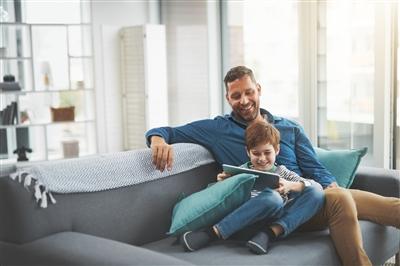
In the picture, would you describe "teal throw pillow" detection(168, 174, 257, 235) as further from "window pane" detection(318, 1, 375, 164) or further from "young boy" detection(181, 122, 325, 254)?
"window pane" detection(318, 1, 375, 164)

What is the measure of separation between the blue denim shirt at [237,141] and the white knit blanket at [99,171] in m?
0.09

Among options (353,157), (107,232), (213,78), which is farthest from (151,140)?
(213,78)

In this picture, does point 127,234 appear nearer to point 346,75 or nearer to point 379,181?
point 379,181

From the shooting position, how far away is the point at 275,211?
226 centimetres

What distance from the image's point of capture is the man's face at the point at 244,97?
275cm

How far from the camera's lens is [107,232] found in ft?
7.42

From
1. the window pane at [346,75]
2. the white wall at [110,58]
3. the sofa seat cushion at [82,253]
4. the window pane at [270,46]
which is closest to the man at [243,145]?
the sofa seat cushion at [82,253]

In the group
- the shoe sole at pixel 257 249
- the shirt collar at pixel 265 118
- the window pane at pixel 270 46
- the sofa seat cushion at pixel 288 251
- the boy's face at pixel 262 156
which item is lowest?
the sofa seat cushion at pixel 288 251

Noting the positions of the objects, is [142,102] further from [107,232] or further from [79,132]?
[107,232]

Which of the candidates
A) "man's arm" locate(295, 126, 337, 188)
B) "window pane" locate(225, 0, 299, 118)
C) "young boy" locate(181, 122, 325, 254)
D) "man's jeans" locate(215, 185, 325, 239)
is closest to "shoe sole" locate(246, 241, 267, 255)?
"young boy" locate(181, 122, 325, 254)

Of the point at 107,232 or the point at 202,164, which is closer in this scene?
the point at 107,232

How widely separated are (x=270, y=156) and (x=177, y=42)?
3884mm

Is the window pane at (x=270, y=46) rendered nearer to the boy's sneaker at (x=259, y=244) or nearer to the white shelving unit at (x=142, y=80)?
the white shelving unit at (x=142, y=80)

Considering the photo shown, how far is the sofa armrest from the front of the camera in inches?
109
